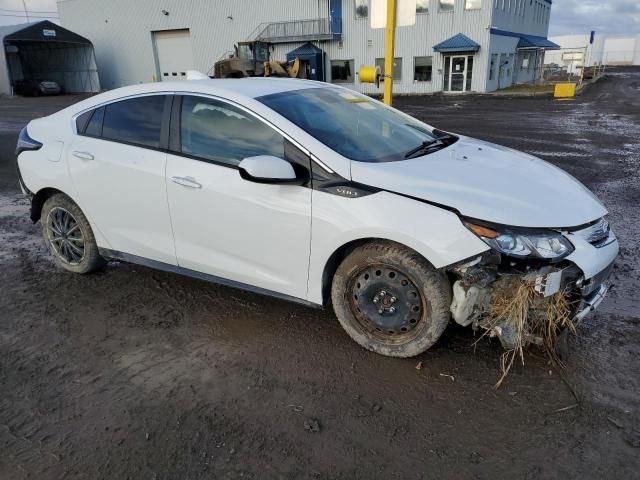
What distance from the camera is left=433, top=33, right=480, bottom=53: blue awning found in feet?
102

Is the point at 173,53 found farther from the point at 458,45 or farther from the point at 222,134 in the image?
the point at 222,134

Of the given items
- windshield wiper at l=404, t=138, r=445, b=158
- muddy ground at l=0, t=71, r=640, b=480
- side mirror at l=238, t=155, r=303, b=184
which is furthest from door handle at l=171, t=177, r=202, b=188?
windshield wiper at l=404, t=138, r=445, b=158

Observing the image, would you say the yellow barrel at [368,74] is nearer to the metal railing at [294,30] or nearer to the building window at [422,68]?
the building window at [422,68]

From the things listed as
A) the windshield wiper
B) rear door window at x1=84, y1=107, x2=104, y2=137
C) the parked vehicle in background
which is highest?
rear door window at x1=84, y1=107, x2=104, y2=137

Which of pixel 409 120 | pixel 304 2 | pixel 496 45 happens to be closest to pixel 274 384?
pixel 409 120

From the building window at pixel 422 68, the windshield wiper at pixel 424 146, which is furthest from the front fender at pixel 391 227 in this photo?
the building window at pixel 422 68

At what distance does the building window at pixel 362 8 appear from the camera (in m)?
34.3

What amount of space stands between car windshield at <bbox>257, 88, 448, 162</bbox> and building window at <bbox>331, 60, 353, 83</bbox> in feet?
111

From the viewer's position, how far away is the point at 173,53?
4356 cm

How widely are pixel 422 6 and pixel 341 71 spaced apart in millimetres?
6963

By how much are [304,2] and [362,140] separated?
36.6 m

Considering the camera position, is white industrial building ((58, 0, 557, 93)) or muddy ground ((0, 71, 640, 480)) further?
white industrial building ((58, 0, 557, 93))

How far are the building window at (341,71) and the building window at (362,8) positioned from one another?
3162 millimetres

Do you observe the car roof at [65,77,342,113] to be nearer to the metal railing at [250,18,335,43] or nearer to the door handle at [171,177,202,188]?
the door handle at [171,177,202,188]
